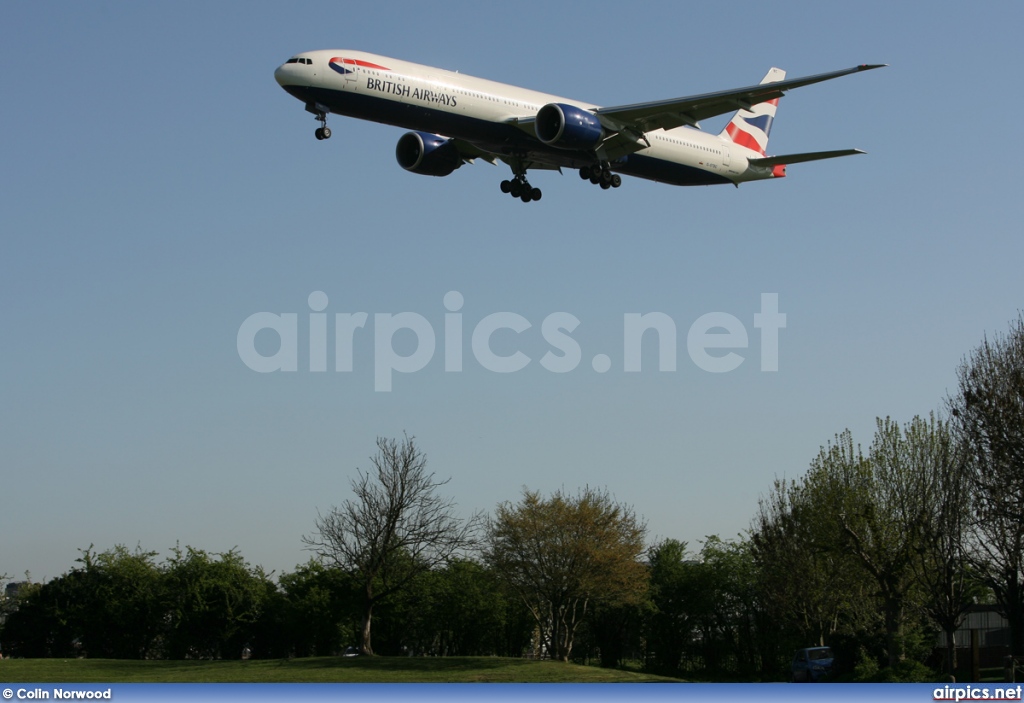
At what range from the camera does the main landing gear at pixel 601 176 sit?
42.6 meters

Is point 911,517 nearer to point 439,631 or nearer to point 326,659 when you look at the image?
point 326,659

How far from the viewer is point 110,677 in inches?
1702

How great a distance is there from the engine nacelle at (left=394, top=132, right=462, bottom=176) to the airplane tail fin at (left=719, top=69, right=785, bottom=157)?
16.3 metres

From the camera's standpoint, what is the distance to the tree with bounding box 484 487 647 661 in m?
57.2

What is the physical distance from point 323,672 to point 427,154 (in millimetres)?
20681

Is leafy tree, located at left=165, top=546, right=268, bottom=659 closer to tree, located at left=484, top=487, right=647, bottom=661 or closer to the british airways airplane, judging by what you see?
tree, located at left=484, top=487, right=647, bottom=661

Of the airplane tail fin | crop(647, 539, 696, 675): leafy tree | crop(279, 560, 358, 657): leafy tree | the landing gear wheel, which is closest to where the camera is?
the landing gear wheel

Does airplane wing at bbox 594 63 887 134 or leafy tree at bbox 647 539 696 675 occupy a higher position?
airplane wing at bbox 594 63 887 134

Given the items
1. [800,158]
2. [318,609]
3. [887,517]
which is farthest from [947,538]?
[318,609]

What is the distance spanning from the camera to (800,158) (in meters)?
45.5

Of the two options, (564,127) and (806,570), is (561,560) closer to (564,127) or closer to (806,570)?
(806,570)

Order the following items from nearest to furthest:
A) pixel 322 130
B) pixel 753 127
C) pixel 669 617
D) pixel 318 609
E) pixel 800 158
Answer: pixel 322 130 < pixel 800 158 < pixel 753 127 < pixel 318 609 < pixel 669 617

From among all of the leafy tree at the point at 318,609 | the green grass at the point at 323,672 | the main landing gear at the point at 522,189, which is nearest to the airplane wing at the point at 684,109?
the main landing gear at the point at 522,189

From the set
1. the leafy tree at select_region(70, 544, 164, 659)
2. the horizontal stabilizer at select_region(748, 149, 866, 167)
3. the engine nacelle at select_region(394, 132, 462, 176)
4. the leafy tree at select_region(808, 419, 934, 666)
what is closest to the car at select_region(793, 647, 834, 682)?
the leafy tree at select_region(808, 419, 934, 666)
